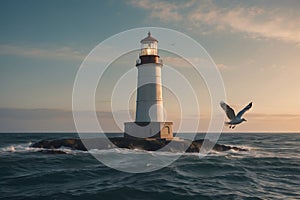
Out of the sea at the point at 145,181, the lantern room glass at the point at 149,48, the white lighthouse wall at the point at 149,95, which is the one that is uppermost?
the lantern room glass at the point at 149,48

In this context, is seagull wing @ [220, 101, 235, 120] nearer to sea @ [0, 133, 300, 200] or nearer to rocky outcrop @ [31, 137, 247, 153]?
sea @ [0, 133, 300, 200]

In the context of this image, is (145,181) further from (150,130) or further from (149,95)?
(149,95)

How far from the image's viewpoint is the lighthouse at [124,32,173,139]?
34.7 metres

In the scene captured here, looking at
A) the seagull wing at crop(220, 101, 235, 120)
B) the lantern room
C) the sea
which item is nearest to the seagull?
the seagull wing at crop(220, 101, 235, 120)

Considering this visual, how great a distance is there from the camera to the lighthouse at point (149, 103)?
34.7 meters

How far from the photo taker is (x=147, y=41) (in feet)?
120

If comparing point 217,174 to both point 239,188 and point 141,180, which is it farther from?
point 141,180

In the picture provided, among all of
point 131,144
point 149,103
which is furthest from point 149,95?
point 131,144

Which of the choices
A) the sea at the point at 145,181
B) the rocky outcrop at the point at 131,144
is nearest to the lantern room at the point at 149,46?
the rocky outcrop at the point at 131,144

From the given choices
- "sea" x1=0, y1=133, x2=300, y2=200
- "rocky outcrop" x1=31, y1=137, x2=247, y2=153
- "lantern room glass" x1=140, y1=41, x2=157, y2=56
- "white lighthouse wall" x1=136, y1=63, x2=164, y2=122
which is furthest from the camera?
"lantern room glass" x1=140, y1=41, x2=157, y2=56

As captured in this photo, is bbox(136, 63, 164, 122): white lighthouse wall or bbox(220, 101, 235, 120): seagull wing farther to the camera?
bbox(136, 63, 164, 122): white lighthouse wall

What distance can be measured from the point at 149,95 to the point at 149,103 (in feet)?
3.13

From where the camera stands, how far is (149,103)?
3494cm

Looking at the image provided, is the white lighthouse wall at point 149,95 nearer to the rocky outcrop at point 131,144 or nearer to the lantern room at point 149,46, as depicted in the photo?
the lantern room at point 149,46
